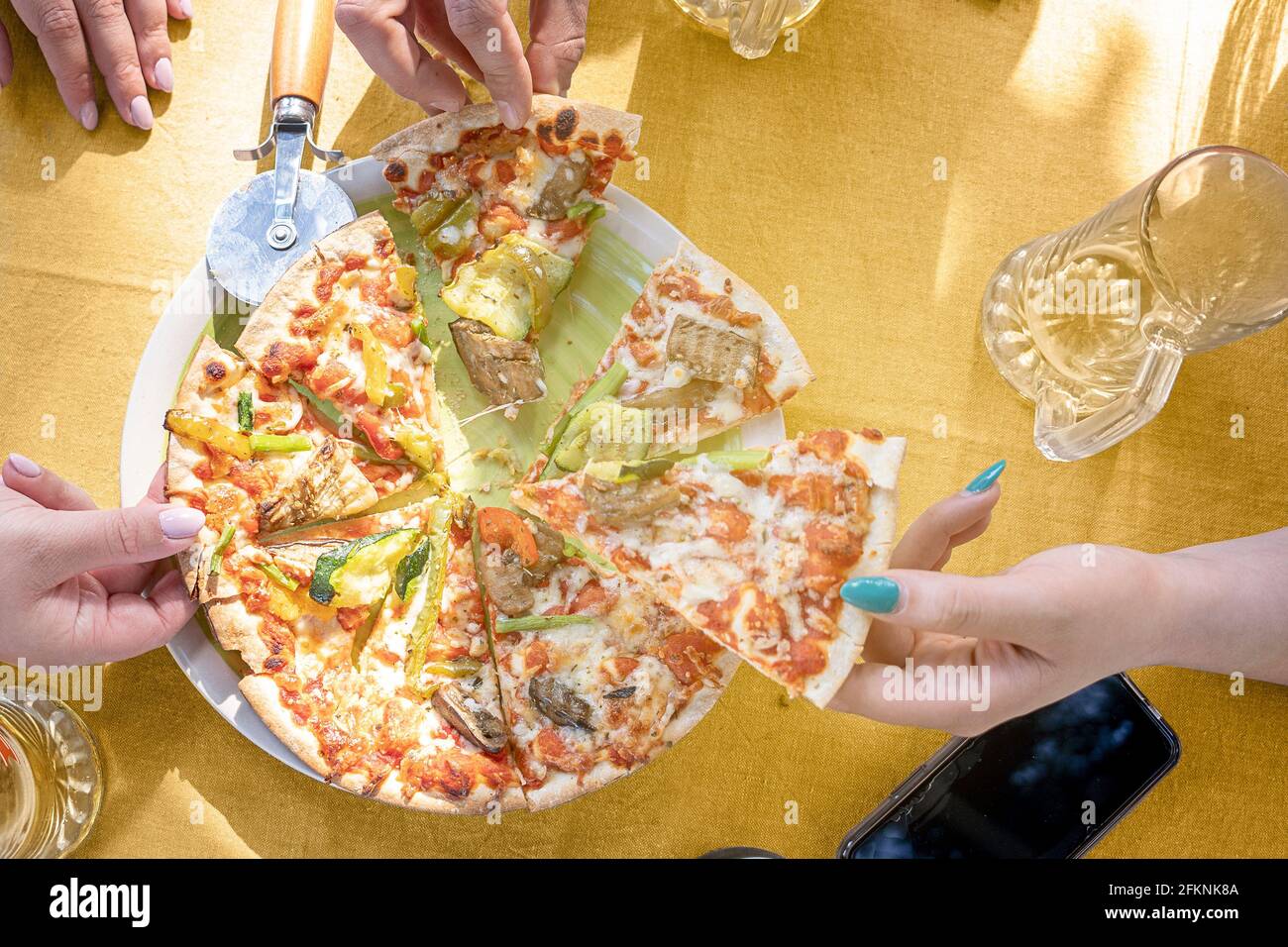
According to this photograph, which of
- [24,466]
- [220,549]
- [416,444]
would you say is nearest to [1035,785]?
[416,444]

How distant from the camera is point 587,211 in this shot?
3.38 metres

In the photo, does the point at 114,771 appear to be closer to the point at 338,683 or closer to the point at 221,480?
the point at 338,683

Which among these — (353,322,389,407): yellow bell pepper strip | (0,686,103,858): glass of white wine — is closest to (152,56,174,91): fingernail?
(353,322,389,407): yellow bell pepper strip

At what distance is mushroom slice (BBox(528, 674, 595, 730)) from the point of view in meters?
3.15

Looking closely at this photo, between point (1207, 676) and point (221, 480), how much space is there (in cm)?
353

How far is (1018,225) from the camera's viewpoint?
3.64m

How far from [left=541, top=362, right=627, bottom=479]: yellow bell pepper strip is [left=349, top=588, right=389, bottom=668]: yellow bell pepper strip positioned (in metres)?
0.71

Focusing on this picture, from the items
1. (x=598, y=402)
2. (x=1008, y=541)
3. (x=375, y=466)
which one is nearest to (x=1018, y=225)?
(x=1008, y=541)

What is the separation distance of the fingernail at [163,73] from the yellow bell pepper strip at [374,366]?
1.20 metres

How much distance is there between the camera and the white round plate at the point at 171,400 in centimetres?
313

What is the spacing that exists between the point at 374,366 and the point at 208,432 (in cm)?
56

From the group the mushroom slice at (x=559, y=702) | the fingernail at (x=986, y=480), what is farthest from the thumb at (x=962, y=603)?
the mushroom slice at (x=559, y=702)

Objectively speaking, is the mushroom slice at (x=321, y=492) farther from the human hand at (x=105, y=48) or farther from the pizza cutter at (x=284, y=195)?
the human hand at (x=105, y=48)

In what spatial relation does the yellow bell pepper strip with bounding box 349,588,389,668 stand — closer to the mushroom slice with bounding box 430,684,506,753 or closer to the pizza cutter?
the mushroom slice with bounding box 430,684,506,753
